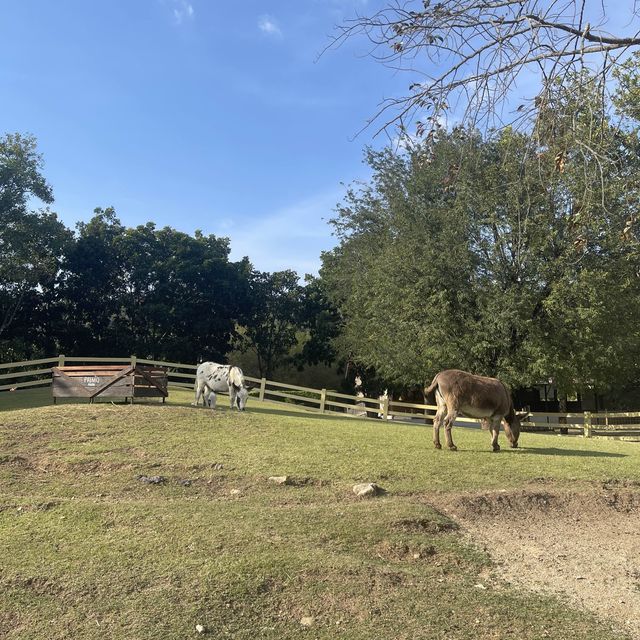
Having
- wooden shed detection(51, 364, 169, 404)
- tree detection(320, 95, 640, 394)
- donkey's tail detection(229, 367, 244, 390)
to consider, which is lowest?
wooden shed detection(51, 364, 169, 404)

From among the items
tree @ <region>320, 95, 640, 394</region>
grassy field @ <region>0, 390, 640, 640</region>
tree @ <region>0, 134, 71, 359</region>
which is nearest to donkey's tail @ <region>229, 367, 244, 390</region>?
grassy field @ <region>0, 390, 640, 640</region>

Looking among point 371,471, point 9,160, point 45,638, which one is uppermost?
point 9,160

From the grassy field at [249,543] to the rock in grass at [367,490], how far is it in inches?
7.6

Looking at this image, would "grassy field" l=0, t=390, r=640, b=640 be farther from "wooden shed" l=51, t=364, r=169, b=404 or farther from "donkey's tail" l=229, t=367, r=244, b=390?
"donkey's tail" l=229, t=367, r=244, b=390

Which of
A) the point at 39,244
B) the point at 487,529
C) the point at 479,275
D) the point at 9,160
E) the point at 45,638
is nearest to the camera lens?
the point at 45,638

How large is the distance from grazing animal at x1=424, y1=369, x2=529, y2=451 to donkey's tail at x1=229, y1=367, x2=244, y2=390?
6.22m

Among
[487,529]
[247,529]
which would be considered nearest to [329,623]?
[247,529]

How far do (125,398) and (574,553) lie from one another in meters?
13.2

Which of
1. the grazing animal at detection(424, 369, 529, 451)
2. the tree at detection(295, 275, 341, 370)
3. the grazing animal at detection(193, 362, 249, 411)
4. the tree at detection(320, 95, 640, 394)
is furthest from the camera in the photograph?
the tree at detection(295, 275, 341, 370)

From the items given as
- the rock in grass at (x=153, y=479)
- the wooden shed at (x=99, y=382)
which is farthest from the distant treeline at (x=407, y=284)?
the wooden shed at (x=99, y=382)

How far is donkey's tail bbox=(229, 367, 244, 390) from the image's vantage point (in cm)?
1662

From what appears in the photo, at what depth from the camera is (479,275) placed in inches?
835

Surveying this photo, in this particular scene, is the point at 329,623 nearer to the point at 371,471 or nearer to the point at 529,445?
the point at 371,471

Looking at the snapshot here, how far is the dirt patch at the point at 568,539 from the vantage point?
5.21 m
